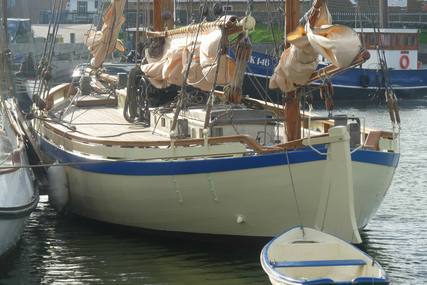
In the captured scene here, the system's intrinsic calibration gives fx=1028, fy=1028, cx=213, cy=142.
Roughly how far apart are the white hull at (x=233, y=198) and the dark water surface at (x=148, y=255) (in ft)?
1.53

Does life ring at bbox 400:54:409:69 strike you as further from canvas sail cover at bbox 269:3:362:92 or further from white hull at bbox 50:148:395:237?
canvas sail cover at bbox 269:3:362:92

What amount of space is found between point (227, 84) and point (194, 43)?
3.71 feet

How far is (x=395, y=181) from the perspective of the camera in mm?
29312

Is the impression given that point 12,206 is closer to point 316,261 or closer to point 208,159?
point 208,159

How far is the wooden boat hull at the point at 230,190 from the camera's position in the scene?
717 inches

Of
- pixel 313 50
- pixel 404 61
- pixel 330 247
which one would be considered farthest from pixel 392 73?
pixel 330 247

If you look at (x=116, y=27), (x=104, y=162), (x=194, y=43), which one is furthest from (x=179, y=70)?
(x=116, y=27)

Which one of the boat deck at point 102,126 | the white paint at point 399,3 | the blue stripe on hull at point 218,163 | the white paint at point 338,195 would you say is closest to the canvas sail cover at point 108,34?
the boat deck at point 102,126

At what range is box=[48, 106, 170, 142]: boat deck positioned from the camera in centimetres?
2188

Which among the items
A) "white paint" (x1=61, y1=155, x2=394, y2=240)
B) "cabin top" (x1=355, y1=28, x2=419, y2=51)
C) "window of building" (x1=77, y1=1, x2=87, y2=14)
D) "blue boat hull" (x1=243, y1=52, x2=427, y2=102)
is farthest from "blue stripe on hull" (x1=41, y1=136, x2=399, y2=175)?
"window of building" (x1=77, y1=1, x2=87, y2=14)

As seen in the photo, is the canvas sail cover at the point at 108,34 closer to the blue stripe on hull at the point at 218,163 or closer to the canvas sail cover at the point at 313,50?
the blue stripe on hull at the point at 218,163

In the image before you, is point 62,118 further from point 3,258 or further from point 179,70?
point 3,258

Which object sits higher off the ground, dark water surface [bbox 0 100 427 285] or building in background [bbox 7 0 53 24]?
building in background [bbox 7 0 53 24]

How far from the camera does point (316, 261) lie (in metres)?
16.0
